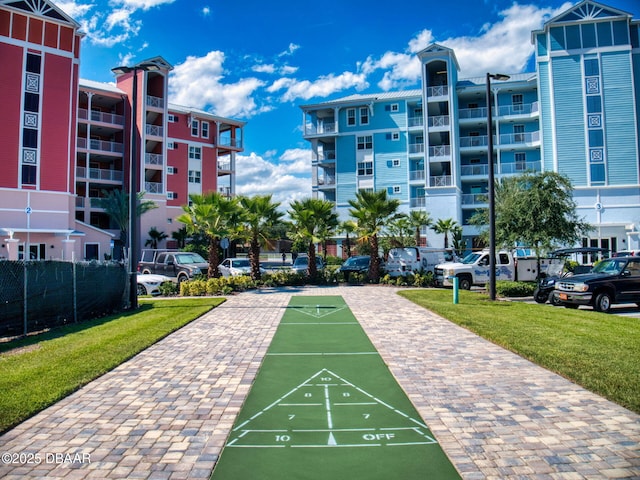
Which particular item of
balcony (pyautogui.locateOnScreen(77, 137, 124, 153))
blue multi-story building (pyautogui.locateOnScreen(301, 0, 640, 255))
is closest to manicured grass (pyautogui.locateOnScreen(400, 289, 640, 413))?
blue multi-story building (pyautogui.locateOnScreen(301, 0, 640, 255))

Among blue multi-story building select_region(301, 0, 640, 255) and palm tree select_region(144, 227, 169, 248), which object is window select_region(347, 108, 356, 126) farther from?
palm tree select_region(144, 227, 169, 248)

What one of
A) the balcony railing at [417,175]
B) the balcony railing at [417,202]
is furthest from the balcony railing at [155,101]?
the balcony railing at [417,202]

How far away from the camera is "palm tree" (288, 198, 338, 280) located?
23594 mm

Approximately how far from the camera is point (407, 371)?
7449 millimetres

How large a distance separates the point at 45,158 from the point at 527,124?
40.0 m

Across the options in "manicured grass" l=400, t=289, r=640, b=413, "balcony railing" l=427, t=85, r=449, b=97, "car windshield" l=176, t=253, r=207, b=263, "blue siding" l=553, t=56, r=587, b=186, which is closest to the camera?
"manicured grass" l=400, t=289, r=640, b=413

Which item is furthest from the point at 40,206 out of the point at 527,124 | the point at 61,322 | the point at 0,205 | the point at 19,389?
the point at 527,124

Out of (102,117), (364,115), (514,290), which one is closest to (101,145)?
(102,117)

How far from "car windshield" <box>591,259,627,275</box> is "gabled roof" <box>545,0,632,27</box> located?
28.8 m

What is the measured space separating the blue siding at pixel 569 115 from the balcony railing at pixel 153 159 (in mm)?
35181

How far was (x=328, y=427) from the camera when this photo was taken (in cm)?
521

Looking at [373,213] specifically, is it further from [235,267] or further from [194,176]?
[194,176]

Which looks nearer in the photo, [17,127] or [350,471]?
[350,471]

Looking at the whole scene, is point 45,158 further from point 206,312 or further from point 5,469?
point 5,469
